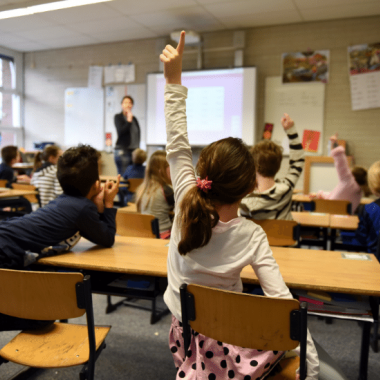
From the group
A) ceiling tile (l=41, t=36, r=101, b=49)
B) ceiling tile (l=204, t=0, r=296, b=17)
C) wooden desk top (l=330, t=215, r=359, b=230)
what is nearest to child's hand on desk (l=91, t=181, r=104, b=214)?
wooden desk top (l=330, t=215, r=359, b=230)

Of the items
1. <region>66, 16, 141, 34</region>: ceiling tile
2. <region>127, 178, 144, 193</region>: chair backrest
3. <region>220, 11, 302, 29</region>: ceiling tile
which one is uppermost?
<region>66, 16, 141, 34</region>: ceiling tile

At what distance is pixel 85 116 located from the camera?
7336 millimetres

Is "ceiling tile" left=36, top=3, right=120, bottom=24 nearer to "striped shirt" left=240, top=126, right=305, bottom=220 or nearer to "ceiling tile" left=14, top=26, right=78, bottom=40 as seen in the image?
"ceiling tile" left=14, top=26, right=78, bottom=40

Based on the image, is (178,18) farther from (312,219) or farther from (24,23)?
(312,219)

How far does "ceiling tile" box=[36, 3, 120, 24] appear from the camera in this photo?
205 inches

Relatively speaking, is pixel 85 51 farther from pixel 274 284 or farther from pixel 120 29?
pixel 274 284

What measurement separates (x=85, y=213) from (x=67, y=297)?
1.65ft

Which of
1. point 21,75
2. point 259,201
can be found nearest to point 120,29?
point 21,75

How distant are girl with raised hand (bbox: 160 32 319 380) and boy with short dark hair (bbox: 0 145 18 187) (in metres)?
4.32

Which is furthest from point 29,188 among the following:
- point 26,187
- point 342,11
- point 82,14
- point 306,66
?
point 342,11

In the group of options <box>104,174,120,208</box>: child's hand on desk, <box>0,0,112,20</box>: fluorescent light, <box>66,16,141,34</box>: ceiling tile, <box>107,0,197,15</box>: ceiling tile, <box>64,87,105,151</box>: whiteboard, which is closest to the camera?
<box>104,174,120,208</box>: child's hand on desk

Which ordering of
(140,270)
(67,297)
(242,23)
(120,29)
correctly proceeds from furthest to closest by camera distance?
(120,29), (242,23), (140,270), (67,297)

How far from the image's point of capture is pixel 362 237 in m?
2.33

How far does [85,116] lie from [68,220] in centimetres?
612
